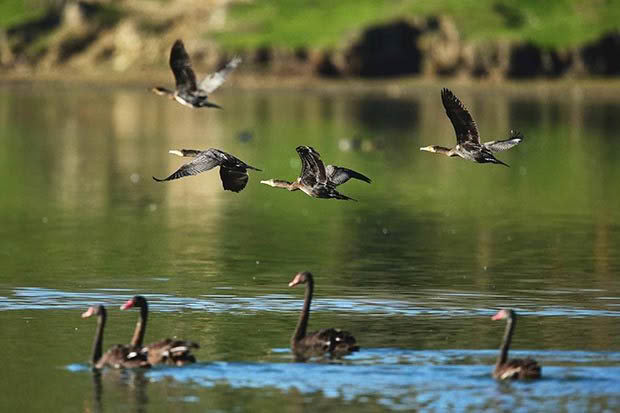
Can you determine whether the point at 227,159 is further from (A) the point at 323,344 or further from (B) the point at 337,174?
(A) the point at 323,344

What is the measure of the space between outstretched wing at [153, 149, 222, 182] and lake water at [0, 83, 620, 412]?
265 cm

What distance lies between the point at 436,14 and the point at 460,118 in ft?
438

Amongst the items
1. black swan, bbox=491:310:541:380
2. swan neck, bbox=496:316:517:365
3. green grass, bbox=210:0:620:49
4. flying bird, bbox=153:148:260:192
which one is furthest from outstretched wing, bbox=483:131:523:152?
green grass, bbox=210:0:620:49

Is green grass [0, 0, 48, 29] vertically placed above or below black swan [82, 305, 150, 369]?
above

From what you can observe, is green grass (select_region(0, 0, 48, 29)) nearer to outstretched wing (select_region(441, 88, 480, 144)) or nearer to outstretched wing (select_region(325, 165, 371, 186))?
outstretched wing (select_region(441, 88, 480, 144))

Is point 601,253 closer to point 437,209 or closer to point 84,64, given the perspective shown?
point 437,209

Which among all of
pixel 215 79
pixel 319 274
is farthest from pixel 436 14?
pixel 215 79

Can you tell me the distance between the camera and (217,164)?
90.7 ft

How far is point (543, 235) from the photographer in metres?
42.7

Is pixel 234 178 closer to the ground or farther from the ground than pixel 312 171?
closer to the ground

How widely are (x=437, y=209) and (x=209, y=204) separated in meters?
7.12

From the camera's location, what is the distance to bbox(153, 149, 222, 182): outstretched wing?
26.8 m

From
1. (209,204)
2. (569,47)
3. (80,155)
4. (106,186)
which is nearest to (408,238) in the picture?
(209,204)

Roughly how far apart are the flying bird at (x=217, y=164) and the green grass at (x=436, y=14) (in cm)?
12573
